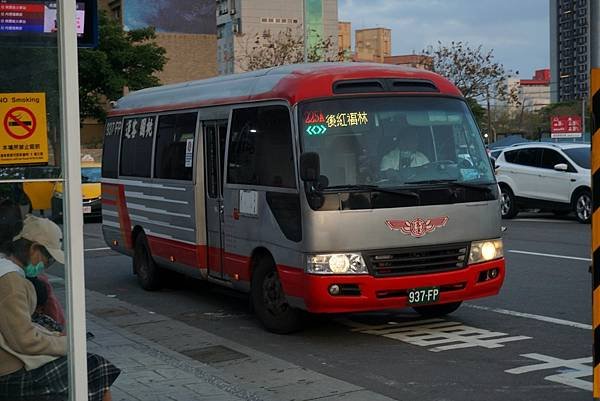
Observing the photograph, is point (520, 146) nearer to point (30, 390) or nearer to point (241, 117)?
point (241, 117)

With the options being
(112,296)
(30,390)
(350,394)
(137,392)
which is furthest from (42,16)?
(112,296)

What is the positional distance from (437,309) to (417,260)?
1.59 m

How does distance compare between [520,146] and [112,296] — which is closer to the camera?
[112,296]

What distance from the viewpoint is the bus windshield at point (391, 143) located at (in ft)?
28.4

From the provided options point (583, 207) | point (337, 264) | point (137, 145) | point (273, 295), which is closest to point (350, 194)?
point (337, 264)

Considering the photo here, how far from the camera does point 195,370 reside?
765 centimetres

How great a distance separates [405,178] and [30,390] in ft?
15.9

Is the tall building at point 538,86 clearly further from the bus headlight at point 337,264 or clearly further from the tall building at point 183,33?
the bus headlight at point 337,264

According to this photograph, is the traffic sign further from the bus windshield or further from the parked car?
the parked car

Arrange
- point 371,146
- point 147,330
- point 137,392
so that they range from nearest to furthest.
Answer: point 137,392
point 371,146
point 147,330

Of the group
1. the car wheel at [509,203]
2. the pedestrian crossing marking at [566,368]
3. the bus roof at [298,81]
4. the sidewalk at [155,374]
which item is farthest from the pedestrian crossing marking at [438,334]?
the car wheel at [509,203]

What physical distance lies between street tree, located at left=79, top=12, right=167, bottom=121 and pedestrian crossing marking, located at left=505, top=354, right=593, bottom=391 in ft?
154

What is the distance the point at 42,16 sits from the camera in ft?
15.6

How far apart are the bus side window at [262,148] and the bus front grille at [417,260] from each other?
3.75ft
